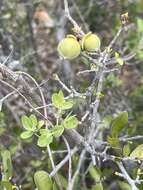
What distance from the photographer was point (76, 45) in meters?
1.10

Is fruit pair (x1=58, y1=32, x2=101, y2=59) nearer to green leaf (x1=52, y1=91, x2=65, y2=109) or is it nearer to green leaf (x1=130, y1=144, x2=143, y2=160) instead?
green leaf (x1=52, y1=91, x2=65, y2=109)

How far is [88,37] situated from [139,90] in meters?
1.08

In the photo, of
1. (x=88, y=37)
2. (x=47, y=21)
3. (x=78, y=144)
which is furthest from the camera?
(x=47, y=21)

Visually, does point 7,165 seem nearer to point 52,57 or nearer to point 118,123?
point 118,123

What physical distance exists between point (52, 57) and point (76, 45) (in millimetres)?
1849

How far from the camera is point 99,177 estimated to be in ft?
4.97

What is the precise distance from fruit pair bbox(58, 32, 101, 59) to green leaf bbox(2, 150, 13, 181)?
376 millimetres

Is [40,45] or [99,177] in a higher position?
[40,45]

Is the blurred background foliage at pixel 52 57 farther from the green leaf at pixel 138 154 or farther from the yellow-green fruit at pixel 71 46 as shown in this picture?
the yellow-green fruit at pixel 71 46

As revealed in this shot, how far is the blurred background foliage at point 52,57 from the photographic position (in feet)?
6.03

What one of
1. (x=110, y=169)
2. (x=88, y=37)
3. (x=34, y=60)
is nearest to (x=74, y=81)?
(x=34, y=60)

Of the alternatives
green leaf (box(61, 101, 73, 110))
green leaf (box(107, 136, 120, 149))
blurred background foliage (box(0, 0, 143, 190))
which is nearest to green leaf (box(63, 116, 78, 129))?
green leaf (box(61, 101, 73, 110))

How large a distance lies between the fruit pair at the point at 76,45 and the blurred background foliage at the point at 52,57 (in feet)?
1.34

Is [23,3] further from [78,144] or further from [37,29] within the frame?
[78,144]
